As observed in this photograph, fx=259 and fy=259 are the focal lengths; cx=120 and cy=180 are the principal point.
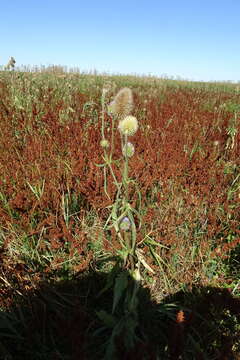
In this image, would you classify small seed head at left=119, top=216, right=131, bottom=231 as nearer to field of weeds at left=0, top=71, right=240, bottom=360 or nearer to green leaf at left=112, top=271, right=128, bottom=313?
field of weeds at left=0, top=71, right=240, bottom=360

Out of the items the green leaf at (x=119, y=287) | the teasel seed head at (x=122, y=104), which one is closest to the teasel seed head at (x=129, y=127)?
the teasel seed head at (x=122, y=104)

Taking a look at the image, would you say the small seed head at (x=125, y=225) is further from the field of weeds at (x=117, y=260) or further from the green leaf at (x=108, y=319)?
the green leaf at (x=108, y=319)

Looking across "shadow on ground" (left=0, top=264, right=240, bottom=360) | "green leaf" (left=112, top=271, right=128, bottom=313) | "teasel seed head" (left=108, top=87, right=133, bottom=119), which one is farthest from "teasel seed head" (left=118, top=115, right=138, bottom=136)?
"shadow on ground" (left=0, top=264, right=240, bottom=360)

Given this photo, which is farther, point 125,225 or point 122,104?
point 122,104

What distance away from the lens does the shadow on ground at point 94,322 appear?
121 cm

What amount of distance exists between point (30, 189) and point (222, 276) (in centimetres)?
148

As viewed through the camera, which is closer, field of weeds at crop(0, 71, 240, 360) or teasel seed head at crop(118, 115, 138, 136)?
field of weeds at crop(0, 71, 240, 360)

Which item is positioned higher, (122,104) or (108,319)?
(122,104)

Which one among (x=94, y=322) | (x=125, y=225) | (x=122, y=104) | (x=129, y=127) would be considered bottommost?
(x=94, y=322)

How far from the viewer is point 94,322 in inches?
53.0

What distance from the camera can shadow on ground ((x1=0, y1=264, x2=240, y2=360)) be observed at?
121 cm

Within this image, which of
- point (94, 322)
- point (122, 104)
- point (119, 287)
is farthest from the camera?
point (122, 104)

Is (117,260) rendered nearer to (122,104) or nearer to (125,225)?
(125,225)

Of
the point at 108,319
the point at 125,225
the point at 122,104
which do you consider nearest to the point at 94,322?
the point at 108,319
